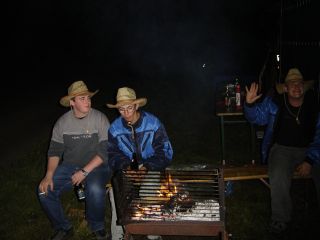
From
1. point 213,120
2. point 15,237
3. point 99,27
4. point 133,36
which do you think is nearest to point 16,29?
point 99,27

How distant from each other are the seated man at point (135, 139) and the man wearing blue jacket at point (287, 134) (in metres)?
1.34

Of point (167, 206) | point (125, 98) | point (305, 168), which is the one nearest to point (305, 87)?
point (305, 168)

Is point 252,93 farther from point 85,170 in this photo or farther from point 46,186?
point 46,186

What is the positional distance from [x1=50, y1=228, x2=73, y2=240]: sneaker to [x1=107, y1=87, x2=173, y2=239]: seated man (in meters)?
1.04

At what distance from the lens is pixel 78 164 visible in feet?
16.2

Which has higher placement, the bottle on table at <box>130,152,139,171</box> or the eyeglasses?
the eyeglasses

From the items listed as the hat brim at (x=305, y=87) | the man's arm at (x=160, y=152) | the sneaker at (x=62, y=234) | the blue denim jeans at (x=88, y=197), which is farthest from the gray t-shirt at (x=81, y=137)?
the hat brim at (x=305, y=87)

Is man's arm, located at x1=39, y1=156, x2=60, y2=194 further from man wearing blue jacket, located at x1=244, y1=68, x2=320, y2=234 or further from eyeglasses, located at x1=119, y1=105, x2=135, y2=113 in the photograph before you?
man wearing blue jacket, located at x1=244, y1=68, x2=320, y2=234

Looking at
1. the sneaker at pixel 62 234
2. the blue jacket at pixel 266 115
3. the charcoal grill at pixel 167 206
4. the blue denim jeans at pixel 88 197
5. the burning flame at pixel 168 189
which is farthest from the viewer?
the blue jacket at pixel 266 115

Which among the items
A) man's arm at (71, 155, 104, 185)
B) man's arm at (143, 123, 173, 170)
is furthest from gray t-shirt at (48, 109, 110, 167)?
man's arm at (143, 123, 173, 170)

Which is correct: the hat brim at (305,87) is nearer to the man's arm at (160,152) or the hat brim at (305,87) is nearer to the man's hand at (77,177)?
the man's arm at (160,152)

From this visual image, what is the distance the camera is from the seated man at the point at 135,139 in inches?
181

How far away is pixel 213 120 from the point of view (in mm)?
10023

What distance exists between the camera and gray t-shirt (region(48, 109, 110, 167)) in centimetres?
481
